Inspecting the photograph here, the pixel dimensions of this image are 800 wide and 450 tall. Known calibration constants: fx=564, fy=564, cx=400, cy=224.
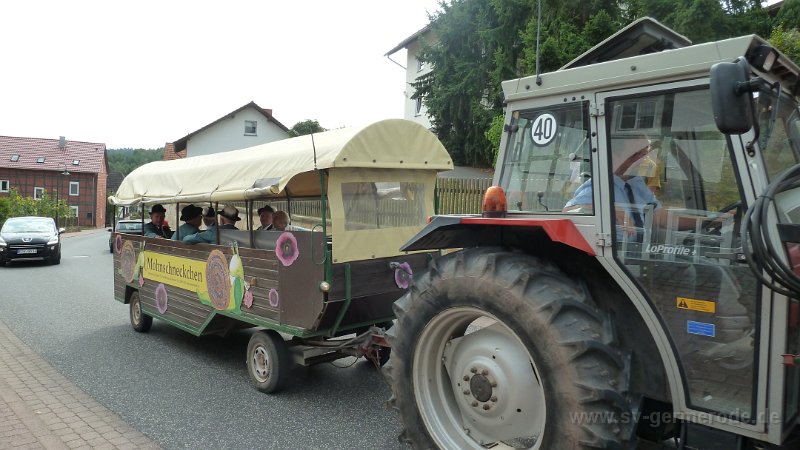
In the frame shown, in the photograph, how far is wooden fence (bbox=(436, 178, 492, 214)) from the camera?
10.7 m

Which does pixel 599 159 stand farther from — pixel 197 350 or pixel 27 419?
pixel 197 350

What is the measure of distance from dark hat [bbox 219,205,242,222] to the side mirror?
545 centimetres

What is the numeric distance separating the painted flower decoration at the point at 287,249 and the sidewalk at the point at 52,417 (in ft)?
5.72

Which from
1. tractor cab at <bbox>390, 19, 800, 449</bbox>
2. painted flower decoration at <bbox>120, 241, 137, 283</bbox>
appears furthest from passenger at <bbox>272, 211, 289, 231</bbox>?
tractor cab at <bbox>390, 19, 800, 449</bbox>

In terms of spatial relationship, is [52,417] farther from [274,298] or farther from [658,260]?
[658,260]

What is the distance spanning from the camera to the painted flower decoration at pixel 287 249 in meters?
4.93

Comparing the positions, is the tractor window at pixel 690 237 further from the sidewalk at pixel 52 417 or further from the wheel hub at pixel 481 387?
the sidewalk at pixel 52 417

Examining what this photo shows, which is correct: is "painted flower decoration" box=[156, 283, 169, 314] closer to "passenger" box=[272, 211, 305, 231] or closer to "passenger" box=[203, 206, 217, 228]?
"passenger" box=[203, 206, 217, 228]

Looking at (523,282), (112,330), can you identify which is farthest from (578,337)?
(112,330)

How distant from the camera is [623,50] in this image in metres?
3.18

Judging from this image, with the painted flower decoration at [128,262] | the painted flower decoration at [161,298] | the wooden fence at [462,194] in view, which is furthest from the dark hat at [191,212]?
the wooden fence at [462,194]

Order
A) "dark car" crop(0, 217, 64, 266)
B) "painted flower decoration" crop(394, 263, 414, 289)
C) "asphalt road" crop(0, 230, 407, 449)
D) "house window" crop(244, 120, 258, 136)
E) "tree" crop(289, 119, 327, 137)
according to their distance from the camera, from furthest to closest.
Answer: "tree" crop(289, 119, 327, 137)
"house window" crop(244, 120, 258, 136)
"dark car" crop(0, 217, 64, 266)
"painted flower decoration" crop(394, 263, 414, 289)
"asphalt road" crop(0, 230, 407, 449)

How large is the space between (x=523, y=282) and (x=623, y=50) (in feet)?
4.92

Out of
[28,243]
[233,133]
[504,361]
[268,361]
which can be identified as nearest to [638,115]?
[504,361]
